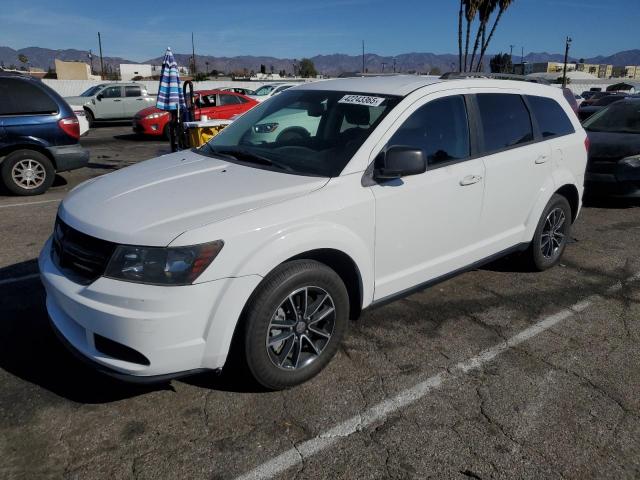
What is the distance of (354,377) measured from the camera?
10.3 feet

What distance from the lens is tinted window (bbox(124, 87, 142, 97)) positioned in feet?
67.8

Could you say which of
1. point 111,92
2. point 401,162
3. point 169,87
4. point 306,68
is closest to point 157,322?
point 401,162

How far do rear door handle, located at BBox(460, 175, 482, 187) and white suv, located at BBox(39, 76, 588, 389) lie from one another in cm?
2

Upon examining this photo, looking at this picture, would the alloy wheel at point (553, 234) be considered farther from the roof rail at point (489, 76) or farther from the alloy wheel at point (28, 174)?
the alloy wheel at point (28, 174)

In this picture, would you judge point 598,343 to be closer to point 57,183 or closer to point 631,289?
point 631,289

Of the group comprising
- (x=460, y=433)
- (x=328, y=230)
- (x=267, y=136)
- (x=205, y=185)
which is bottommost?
(x=460, y=433)

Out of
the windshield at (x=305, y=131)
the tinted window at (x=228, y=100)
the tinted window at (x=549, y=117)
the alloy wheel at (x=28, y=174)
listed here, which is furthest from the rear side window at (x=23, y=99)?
the tinted window at (x=228, y=100)

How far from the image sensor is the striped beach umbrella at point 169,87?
9.58 meters

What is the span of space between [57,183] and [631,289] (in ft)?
28.7

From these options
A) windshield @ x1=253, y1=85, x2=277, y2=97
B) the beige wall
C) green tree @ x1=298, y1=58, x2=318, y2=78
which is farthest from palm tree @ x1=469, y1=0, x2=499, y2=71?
green tree @ x1=298, y1=58, x2=318, y2=78

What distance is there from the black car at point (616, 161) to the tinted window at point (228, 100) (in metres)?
11.2

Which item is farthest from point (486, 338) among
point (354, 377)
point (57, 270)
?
point (57, 270)

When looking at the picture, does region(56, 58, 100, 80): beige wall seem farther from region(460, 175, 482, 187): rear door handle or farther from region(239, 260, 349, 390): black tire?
region(239, 260, 349, 390): black tire

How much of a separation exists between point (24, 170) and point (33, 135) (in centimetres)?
57
